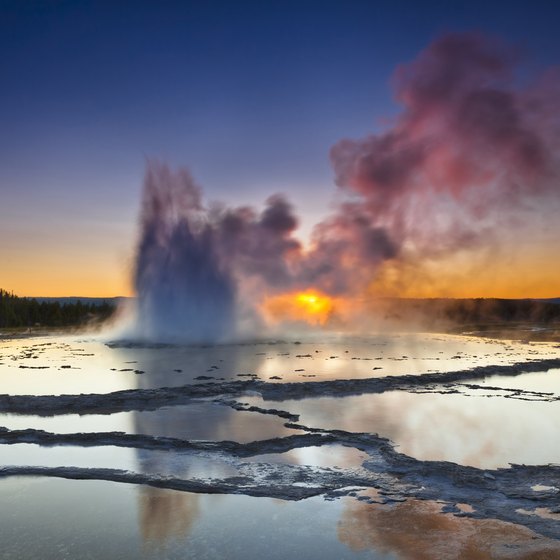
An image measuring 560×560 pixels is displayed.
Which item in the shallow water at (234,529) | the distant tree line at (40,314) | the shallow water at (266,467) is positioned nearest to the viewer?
the shallow water at (234,529)

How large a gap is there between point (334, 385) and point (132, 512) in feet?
35.2

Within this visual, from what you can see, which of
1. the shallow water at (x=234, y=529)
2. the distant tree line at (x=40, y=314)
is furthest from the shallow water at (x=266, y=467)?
the distant tree line at (x=40, y=314)

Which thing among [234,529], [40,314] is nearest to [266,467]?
[234,529]

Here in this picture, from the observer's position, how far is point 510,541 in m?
6.35

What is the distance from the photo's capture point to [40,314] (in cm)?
8050

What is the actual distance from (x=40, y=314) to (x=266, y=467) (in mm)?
78595

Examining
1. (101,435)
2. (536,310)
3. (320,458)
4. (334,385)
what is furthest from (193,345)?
(536,310)

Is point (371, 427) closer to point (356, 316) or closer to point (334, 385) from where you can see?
point (334, 385)

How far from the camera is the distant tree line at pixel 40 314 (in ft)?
249

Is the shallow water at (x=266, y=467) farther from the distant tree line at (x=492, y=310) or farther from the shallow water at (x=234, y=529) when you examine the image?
the distant tree line at (x=492, y=310)

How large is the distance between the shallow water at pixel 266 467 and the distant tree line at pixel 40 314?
61533 millimetres

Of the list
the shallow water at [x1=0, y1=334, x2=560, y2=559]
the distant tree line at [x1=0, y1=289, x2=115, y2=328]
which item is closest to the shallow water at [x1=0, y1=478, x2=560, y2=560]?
the shallow water at [x1=0, y1=334, x2=560, y2=559]

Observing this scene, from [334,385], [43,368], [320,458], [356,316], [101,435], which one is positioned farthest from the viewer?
[356,316]

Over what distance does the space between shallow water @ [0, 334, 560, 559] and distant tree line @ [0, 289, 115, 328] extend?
6153cm
